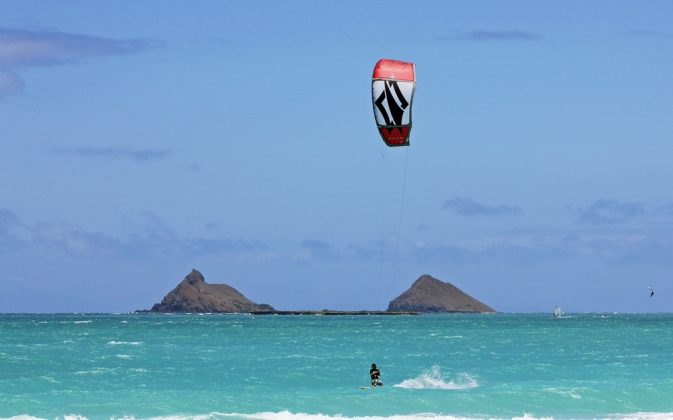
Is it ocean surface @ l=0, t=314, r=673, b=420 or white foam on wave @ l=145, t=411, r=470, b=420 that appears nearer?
white foam on wave @ l=145, t=411, r=470, b=420

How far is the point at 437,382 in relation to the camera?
56781 mm

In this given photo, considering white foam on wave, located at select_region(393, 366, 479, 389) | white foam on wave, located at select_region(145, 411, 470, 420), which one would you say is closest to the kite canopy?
white foam on wave, located at select_region(145, 411, 470, 420)

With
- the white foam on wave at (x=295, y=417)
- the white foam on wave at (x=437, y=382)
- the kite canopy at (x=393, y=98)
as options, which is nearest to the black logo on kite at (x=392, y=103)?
the kite canopy at (x=393, y=98)

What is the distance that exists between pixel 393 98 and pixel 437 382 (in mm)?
20874

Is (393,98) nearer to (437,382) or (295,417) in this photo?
(295,417)

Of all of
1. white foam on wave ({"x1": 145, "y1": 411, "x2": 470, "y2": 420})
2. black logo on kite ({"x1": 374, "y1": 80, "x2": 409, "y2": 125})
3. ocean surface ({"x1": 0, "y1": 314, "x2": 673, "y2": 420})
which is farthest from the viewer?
ocean surface ({"x1": 0, "y1": 314, "x2": 673, "y2": 420})

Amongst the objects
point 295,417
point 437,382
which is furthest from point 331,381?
point 295,417

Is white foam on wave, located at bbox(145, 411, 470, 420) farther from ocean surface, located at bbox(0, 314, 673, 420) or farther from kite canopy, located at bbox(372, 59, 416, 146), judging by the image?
kite canopy, located at bbox(372, 59, 416, 146)

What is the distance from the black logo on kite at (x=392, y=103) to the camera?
3975 centimetres

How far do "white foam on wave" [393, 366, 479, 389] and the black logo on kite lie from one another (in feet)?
56.6

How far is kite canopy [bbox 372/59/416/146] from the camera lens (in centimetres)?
3978

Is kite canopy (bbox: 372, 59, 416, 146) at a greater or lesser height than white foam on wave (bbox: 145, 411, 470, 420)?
greater

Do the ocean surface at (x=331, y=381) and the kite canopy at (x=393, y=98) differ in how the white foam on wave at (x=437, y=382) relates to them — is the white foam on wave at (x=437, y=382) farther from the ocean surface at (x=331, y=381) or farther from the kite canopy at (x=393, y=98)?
the kite canopy at (x=393, y=98)

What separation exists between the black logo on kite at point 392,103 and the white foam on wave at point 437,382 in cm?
1724
